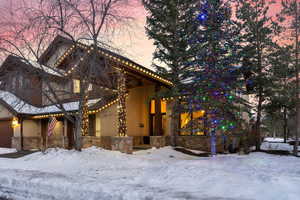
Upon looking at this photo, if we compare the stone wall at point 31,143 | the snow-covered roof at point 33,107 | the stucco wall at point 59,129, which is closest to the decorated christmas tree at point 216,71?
the snow-covered roof at point 33,107

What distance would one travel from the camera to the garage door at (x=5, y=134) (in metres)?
21.5

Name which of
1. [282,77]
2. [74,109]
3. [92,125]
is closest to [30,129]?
[92,125]

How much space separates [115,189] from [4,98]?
18944 mm

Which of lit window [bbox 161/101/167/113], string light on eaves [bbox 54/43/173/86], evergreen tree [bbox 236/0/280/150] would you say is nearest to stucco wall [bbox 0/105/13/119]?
string light on eaves [bbox 54/43/173/86]

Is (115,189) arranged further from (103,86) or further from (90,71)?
(103,86)

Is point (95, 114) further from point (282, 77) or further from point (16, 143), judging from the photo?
point (282, 77)

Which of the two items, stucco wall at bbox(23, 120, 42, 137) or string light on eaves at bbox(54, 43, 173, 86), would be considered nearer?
string light on eaves at bbox(54, 43, 173, 86)

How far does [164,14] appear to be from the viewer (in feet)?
60.0

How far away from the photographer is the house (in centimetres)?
1630

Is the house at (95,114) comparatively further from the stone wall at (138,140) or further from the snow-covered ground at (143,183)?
the snow-covered ground at (143,183)

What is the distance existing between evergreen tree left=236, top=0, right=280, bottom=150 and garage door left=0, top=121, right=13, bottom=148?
2003cm

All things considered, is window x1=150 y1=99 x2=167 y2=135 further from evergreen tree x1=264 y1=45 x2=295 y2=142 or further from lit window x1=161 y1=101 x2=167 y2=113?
evergreen tree x1=264 y1=45 x2=295 y2=142

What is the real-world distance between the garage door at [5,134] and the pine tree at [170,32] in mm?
14188

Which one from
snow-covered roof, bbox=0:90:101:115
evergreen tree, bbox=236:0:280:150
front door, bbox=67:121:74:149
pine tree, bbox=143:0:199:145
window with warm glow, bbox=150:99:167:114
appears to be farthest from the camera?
window with warm glow, bbox=150:99:167:114
